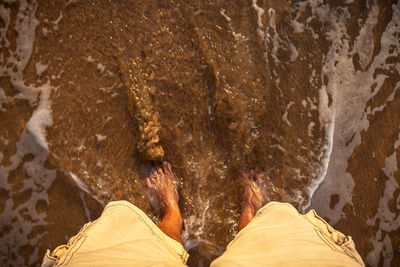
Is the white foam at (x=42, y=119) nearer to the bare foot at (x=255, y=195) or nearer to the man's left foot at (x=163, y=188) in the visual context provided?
the man's left foot at (x=163, y=188)

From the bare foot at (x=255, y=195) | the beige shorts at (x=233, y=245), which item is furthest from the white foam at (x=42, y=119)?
the bare foot at (x=255, y=195)

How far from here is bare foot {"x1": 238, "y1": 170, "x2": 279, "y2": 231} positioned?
1.94 metres

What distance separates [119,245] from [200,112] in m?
1.09

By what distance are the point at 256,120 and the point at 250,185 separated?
0.52 m

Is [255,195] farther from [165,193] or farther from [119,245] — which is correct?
[119,245]

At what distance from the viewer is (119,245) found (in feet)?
3.91

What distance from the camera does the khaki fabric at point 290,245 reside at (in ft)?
3.55

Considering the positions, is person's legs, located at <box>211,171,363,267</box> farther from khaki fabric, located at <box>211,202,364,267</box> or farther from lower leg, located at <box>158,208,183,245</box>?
lower leg, located at <box>158,208,183,245</box>

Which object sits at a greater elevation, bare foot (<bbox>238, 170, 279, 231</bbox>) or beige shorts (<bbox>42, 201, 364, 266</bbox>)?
beige shorts (<bbox>42, 201, 364, 266</bbox>)

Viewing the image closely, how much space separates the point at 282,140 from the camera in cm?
201

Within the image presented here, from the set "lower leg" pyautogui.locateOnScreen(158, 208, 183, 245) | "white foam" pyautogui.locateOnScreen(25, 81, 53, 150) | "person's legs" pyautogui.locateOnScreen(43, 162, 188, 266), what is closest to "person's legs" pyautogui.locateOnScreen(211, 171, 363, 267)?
"person's legs" pyautogui.locateOnScreen(43, 162, 188, 266)

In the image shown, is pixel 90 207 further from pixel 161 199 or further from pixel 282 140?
pixel 282 140

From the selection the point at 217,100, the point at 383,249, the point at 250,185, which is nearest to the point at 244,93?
the point at 217,100

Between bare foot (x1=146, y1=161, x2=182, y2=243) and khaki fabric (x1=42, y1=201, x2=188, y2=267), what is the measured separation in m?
0.39
